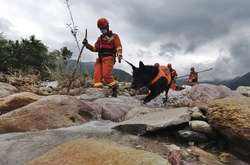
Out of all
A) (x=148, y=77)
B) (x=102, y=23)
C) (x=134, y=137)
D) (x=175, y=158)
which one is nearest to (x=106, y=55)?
(x=102, y=23)

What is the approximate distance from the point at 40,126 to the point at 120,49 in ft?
15.7

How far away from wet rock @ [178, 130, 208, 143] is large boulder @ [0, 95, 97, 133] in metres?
2.20

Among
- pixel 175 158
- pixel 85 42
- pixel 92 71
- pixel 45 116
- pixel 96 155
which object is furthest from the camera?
pixel 92 71

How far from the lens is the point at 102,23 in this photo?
11594mm

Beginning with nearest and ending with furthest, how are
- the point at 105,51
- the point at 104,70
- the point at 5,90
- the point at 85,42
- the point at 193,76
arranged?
the point at 104,70 < the point at 105,51 < the point at 85,42 < the point at 5,90 < the point at 193,76

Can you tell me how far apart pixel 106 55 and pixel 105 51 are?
0.37 ft

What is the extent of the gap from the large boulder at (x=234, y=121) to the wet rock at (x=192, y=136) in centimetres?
20

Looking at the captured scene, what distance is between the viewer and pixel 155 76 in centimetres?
1206

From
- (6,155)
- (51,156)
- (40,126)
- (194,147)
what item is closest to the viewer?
(51,156)

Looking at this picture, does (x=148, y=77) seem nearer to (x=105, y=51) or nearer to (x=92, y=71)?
(x=105, y=51)

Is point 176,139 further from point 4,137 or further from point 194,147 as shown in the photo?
point 4,137

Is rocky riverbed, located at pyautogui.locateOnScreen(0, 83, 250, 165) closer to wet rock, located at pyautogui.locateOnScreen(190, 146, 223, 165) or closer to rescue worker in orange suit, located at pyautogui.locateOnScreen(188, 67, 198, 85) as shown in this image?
wet rock, located at pyautogui.locateOnScreen(190, 146, 223, 165)

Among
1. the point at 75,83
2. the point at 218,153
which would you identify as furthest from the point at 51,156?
the point at 75,83

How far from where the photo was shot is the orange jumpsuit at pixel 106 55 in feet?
38.0
